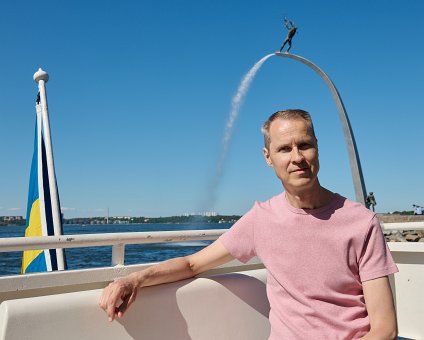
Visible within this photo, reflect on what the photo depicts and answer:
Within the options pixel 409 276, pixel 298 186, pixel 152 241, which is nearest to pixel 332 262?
pixel 298 186

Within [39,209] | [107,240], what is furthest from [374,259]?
[39,209]

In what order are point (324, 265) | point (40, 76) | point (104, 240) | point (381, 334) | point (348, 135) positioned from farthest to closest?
point (348, 135), point (40, 76), point (104, 240), point (324, 265), point (381, 334)

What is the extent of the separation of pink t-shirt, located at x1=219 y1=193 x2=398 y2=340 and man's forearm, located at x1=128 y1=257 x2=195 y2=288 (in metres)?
0.40

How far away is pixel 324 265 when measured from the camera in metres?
1.82

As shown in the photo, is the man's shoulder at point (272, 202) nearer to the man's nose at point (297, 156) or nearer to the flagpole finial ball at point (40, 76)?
the man's nose at point (297, 156)

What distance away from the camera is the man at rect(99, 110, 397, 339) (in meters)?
1.76

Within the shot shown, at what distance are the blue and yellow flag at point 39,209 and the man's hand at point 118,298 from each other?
11.0ft

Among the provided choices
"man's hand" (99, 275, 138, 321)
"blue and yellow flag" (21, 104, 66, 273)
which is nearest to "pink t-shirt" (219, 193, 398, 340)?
"man's hand" (99, 275, 138, 321)

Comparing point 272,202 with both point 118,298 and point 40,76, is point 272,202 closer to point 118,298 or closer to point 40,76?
point 118,298

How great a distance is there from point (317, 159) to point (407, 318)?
7.00 ft

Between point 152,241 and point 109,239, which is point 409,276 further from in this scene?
point 109,239

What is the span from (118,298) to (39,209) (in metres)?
4.31

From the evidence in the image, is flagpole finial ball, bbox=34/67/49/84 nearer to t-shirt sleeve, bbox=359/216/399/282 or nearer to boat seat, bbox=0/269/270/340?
boat seat, bbox=0/269/270/340

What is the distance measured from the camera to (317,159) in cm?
187
